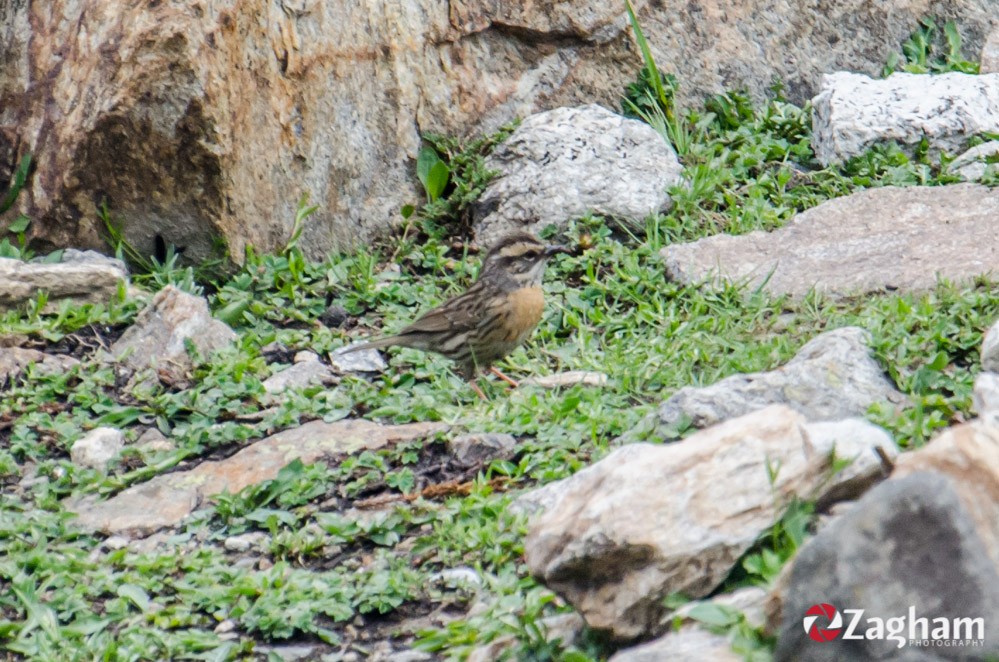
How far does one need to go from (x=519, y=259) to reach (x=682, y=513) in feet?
A: 14.2

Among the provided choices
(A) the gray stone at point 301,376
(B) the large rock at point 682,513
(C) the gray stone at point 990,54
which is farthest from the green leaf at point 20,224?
(C) the gray stone at point 990,54

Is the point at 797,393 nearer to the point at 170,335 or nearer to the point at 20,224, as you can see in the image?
the point at 170,335

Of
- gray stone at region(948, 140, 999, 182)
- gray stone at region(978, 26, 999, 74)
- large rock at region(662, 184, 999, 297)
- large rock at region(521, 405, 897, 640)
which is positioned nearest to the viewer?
large rock at region(521, 405, 897, 640)

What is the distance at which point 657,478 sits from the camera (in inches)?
181

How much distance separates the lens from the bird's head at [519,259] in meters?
8.62

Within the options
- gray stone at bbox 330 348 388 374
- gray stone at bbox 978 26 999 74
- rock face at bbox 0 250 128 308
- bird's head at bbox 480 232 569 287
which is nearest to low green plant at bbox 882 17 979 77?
gray stone at bbox 978 26 999 74

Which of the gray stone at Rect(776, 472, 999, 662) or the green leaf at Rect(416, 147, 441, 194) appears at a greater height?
the gray stone at Rect(776, 472, 999, 662)

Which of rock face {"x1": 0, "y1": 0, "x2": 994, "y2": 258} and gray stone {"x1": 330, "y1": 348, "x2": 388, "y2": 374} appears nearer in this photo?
gray stone {"x1": 330, "y1": 348, "x2": 388, "y2": 374}

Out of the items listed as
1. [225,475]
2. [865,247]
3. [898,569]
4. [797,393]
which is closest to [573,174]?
[865,247]

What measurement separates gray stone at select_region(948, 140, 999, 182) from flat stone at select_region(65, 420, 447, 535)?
4.42 metres

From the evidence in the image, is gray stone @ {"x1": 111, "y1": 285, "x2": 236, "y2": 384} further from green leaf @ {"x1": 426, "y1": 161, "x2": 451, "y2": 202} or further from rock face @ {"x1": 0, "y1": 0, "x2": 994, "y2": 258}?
green leaf @ {"x1": 426, "y1": 161, "x2": 451, "y2": 202}

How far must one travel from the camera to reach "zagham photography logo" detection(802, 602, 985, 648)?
12.3 feet

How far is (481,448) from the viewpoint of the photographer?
6.85 m

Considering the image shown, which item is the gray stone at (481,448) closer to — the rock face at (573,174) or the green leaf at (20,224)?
the rock face at (573,174)
